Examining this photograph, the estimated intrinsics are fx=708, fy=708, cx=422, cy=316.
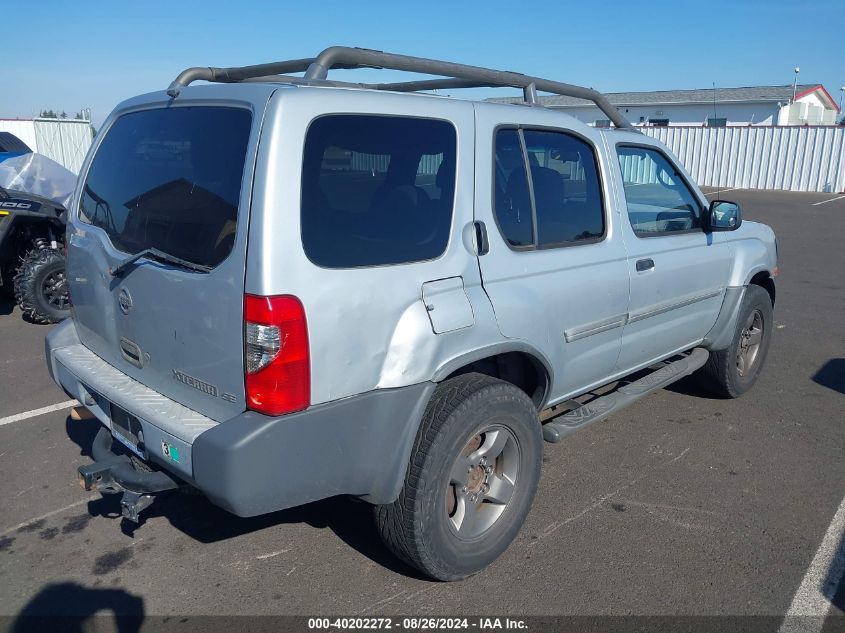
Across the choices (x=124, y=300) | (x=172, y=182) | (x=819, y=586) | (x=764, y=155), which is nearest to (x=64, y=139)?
(x=124, y=300)

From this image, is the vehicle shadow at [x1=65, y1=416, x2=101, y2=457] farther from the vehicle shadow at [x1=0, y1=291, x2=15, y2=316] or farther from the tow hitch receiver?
the vehicle shadow at [x1=0, y1=291, x2=15, y2=316]

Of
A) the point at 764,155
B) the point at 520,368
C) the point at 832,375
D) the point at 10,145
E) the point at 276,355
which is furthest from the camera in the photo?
the point at 764,155

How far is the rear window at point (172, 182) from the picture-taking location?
2574mm

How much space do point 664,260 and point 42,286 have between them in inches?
240

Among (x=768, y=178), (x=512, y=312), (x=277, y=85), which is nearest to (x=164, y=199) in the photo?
(x=277, y=85)

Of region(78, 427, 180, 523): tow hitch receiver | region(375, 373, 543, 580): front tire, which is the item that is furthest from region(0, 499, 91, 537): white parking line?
region(375, 373, 543, 580): front tire

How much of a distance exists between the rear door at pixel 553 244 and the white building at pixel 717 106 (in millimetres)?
34585

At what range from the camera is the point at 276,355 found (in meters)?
2.43

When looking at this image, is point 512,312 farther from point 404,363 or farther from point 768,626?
point 768,626

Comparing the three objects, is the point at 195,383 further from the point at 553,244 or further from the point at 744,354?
the point at 744,354

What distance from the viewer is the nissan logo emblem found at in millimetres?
2961

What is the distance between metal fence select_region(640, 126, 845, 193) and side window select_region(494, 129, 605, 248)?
23.8 m

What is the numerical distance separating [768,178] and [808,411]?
22635 mm

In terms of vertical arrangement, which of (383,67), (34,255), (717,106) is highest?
(717,106)
